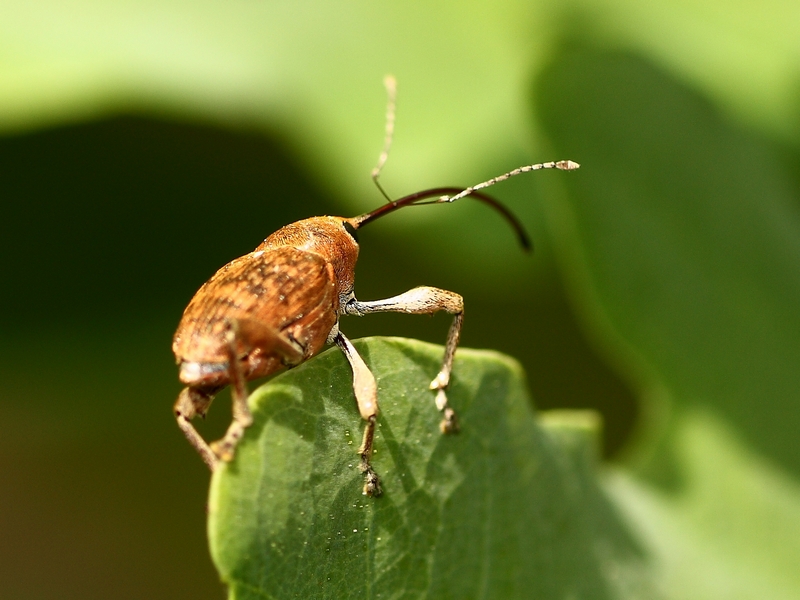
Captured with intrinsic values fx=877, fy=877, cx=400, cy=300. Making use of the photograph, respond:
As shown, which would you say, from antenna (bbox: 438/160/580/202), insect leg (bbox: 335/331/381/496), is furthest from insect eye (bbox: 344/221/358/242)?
insect leg (bbox: 335/331/381/496)

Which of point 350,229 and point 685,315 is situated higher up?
point 350,229

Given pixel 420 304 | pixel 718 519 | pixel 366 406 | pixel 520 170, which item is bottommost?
pixel 718 519

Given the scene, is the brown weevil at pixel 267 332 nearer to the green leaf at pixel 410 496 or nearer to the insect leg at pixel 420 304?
the green leaf at pixel 410 496

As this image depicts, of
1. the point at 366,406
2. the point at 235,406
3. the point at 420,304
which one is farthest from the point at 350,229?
the point at 235,406

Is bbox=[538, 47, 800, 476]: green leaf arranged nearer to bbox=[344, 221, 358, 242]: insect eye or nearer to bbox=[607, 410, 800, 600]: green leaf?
bbox=[607, 410, 800, 600]: green leaf

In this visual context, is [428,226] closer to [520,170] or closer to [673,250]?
[673,250]

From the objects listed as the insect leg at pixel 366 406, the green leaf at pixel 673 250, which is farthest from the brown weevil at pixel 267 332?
the green leaf at pixel 673 250

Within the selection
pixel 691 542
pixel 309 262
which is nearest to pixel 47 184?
pixel 309 262
